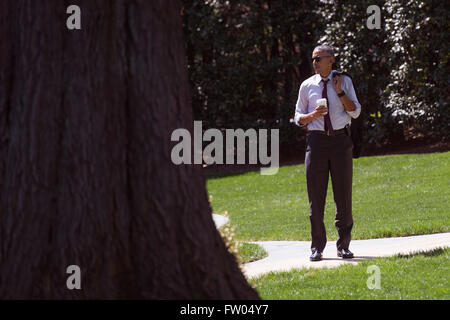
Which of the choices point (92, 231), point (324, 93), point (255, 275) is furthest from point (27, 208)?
point (324, 93)

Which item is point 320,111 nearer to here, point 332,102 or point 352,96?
point 332,102

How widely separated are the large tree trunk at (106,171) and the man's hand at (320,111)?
327 centimetres

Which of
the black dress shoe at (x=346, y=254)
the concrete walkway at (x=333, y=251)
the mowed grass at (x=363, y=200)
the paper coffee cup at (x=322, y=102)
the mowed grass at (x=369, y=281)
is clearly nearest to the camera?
the mowed grass at (x=369, y=281)

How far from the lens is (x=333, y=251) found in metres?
8.66

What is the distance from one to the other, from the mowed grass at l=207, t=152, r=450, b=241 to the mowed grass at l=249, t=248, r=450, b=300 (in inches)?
84.9

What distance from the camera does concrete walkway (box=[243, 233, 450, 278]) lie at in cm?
790

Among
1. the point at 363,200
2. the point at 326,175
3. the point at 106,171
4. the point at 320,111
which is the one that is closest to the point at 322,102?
the point at 320,111

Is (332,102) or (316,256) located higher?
(332,102)

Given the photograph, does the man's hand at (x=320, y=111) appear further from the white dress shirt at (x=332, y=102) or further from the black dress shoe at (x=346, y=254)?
the black dress shoe at (x=346, y=254)

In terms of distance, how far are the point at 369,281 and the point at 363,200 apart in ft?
20.5

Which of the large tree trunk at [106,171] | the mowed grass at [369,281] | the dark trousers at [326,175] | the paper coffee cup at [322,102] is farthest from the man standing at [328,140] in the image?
the large tree trunk at [106,171]

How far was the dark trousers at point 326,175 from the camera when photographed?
7.93m

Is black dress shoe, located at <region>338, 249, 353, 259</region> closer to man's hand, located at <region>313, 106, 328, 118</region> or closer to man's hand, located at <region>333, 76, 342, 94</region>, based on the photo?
man's hand, located at <region>313, 106, 328, 118</region>

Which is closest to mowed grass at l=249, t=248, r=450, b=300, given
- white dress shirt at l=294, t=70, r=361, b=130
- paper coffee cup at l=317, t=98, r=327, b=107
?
white dress shirt at l=294, t=70, r=361, b=130
